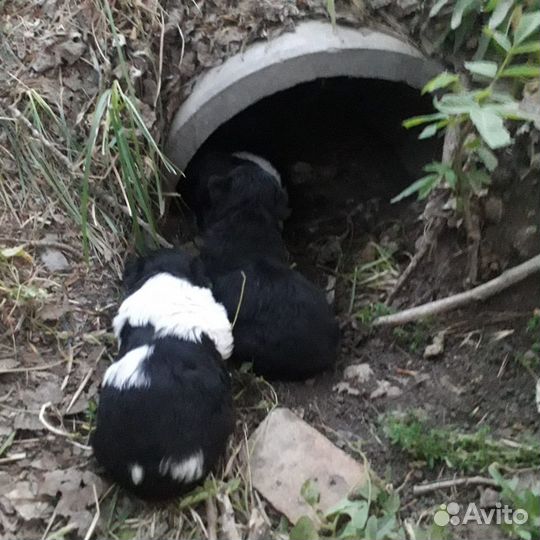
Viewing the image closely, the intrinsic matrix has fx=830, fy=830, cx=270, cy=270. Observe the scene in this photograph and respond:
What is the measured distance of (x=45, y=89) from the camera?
12.0ft

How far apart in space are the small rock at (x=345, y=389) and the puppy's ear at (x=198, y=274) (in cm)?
65

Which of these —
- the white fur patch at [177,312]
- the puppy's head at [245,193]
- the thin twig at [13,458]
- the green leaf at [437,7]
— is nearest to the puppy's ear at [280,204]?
the puppy's head at [245,193]

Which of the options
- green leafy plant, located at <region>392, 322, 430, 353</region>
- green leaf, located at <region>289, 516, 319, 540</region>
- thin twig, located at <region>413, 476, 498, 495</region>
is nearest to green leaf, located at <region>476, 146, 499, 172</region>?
green leafy plant, located at <region>392, 322, 430, 353</region>

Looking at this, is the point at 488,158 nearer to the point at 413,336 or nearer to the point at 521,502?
the point at 413,336

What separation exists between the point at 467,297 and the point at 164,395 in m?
1.21

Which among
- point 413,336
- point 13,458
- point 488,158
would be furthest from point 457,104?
point 13,458

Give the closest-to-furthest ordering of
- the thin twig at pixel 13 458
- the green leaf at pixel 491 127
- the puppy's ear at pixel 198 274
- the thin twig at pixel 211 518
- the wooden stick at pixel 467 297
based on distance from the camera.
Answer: the green leaf at pixel 491 127, the thin twig at pixel 211 518, the thin twig at pixel 13 458, the wooden stick at pixel 467 297, the puppy's ear at pixel 198 274

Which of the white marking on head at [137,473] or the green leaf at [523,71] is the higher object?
the green leaf at [523,71]

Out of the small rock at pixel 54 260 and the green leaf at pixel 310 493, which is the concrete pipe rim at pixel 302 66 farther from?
the green leaf at pixel 310 493

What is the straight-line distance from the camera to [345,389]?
124 inches

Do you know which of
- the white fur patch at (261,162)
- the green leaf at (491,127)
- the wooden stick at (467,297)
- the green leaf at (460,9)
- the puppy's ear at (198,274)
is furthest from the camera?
the white fur patch at (261,162)

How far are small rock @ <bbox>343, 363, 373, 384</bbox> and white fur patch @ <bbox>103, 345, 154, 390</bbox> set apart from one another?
0.83 m

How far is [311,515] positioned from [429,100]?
2.04m

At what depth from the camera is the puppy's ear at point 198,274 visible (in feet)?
10.7
